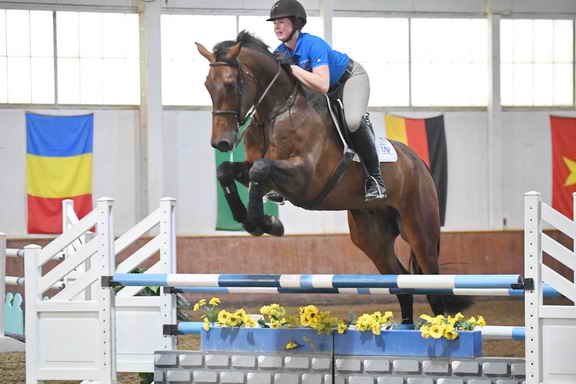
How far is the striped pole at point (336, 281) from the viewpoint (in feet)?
12.9

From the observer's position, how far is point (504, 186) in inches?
632

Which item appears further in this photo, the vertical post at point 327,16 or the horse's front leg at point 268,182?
the vertical post at point 327,16

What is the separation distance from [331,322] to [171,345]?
103 cm

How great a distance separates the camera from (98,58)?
48.4 feet

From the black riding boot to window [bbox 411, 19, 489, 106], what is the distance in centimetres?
1114

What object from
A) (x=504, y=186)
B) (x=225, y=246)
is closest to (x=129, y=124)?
(x=225, y=246)

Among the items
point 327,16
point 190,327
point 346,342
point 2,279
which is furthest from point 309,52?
point 327,16

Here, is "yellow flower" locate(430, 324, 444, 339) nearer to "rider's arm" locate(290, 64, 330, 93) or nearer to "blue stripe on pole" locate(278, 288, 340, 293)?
"blue stripe on pole" locate(278, 288, 340, 293)

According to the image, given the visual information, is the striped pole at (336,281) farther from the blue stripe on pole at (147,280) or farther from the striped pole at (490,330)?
the striped pole at (490,330)

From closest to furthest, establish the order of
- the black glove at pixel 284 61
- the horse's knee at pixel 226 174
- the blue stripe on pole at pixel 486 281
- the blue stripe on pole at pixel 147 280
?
the blue stripe on pole at pixel 486 281 → the horse's knee at pixel 226 174 → the blue stripe on pole at pixel 147 280 → the black glove at pixel 284 61

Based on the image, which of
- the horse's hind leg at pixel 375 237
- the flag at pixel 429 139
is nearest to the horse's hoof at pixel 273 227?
the horse's hind leg at pixel 375 237

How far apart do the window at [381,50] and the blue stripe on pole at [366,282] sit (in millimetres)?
11635

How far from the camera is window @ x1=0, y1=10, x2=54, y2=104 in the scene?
14258 mm

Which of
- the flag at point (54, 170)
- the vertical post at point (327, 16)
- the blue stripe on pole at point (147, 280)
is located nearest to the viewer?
the blue stripe on pole at point (147, 280)
